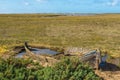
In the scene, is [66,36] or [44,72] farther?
[66,36]

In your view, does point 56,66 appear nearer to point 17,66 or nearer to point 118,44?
point 17,66

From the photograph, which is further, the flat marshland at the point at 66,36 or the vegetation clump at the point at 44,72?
the flat marshland at the point at 66,36

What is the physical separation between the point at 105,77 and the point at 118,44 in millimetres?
20404

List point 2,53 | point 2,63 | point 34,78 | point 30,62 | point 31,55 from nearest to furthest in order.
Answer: point 34,78
point 2,63
point 30,62
point 31,55
point 2,53

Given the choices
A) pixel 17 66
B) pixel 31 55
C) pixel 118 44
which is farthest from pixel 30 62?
pixel 118 44

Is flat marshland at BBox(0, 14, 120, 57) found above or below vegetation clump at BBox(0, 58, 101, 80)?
below

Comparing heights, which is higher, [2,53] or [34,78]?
[34,78]

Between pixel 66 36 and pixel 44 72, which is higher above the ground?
pixel 44 72

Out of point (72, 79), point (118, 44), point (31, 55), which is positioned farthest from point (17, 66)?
point (118, 44)

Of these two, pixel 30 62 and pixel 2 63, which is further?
pixel 30 62

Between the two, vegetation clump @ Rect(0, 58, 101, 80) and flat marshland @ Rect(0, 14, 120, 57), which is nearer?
vegetation clump @ Rect(0, 58, 101, 80)

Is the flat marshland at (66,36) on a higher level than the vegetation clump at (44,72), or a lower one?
lower

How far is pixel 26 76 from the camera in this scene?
579 inches

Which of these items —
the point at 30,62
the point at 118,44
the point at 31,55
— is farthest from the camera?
the point at 118,44
